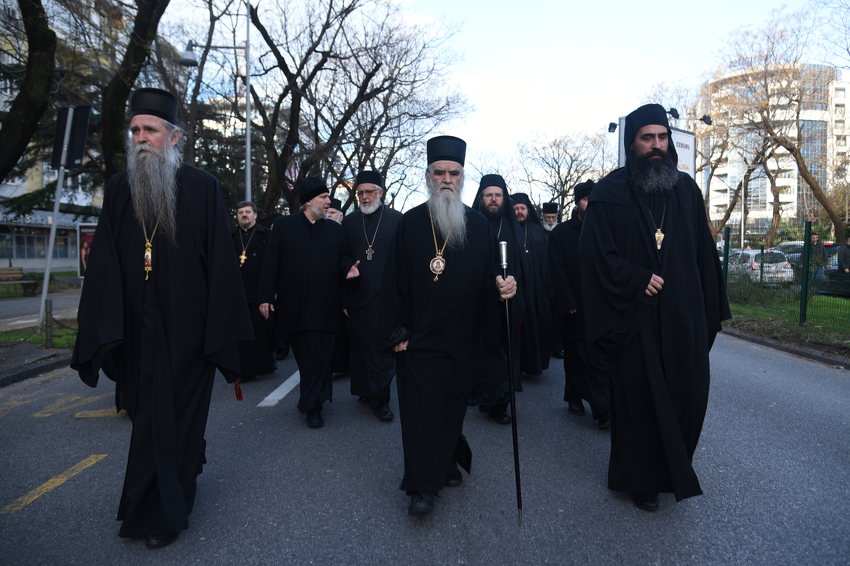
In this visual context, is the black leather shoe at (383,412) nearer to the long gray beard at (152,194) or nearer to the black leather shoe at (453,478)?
the black leather shoe at (453,478)

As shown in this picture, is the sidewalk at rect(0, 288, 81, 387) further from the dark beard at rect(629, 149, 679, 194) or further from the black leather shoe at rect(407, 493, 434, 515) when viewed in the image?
the dark beard at rect(629, 149, 679, 194)

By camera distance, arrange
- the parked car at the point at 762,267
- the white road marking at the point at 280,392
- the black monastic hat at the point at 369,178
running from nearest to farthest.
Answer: the white road marking at the point at 280,392 → the black monastic hat at the point at 369,178 → the parked car at the point at 762,267

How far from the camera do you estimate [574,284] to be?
19.3 ft

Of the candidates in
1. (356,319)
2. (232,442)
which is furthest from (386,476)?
(356,319)

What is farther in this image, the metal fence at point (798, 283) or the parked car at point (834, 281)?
the metal fence at point (798, 283)

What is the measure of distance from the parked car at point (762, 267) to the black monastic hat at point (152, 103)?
1152 centimetres

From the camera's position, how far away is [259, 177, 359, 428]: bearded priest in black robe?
207 inches

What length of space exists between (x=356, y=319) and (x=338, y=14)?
50.0 feet

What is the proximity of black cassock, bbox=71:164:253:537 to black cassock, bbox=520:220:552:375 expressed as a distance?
3050 mm

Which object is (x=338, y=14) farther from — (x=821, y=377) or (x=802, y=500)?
(x=802, y=500)

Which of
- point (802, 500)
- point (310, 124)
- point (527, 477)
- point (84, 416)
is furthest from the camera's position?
point (310, 124)

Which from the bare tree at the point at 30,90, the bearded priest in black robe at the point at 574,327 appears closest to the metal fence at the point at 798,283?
the bearded priest in black robe at the point at 574,327

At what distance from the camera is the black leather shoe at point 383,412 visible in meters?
5.14

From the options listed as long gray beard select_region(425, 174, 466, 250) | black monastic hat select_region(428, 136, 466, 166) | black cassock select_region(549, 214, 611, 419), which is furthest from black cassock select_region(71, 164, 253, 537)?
black cassock select_region(549, 214, 611, 419)
